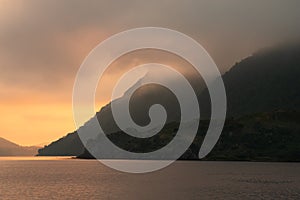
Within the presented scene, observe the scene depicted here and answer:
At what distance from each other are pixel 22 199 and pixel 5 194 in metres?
16.9

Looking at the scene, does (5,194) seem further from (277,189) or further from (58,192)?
(277,189)

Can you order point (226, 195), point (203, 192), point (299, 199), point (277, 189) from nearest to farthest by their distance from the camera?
1. point (299, 199)
2. point (226, 195)
3. point (203, 192)
4. point (277, 189)

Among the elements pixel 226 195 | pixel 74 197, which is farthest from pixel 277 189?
pixel 74 197

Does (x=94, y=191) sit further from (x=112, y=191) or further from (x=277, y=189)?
(x=277, y=189)

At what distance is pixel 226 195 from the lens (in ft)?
456

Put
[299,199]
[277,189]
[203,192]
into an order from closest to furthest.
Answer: [299,199] → [203,192] → [277,189]

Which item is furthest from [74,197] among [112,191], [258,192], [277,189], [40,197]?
[277,189]

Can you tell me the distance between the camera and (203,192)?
486 ft

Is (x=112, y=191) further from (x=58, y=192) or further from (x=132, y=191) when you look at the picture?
(x=58, y=192)

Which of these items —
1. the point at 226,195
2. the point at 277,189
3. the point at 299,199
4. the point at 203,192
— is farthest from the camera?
the point at 277,189

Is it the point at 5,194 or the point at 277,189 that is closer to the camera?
the point at 5,194

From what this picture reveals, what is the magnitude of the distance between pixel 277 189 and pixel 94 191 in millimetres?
66757

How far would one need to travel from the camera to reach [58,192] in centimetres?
14875

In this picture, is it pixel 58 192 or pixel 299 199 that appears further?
pixel 58 192
